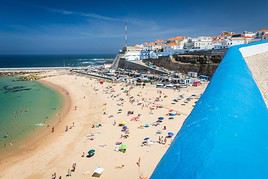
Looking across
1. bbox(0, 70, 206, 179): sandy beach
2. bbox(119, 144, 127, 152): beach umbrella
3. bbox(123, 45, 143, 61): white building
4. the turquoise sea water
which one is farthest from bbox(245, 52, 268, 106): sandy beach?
bbox(123, 45, 143, 61): white building

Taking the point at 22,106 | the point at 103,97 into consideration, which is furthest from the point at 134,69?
the point at 22,106

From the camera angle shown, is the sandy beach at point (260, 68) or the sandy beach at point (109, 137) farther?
the sandy beach at point (109, 137)

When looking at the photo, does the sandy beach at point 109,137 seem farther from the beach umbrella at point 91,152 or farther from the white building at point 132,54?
the white building at point 132,54

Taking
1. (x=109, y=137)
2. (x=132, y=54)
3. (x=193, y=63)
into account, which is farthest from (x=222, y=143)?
(x=132, y=54)

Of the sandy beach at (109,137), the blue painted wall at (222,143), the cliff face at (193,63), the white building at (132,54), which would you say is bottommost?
the sandy beach at (109,137)

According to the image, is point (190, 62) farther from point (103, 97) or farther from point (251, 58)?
point (251, 58)

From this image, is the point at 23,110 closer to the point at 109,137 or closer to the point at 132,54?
the point at 109,137

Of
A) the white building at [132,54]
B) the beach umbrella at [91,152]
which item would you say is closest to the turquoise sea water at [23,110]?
the beach umbrella at [91,152]
